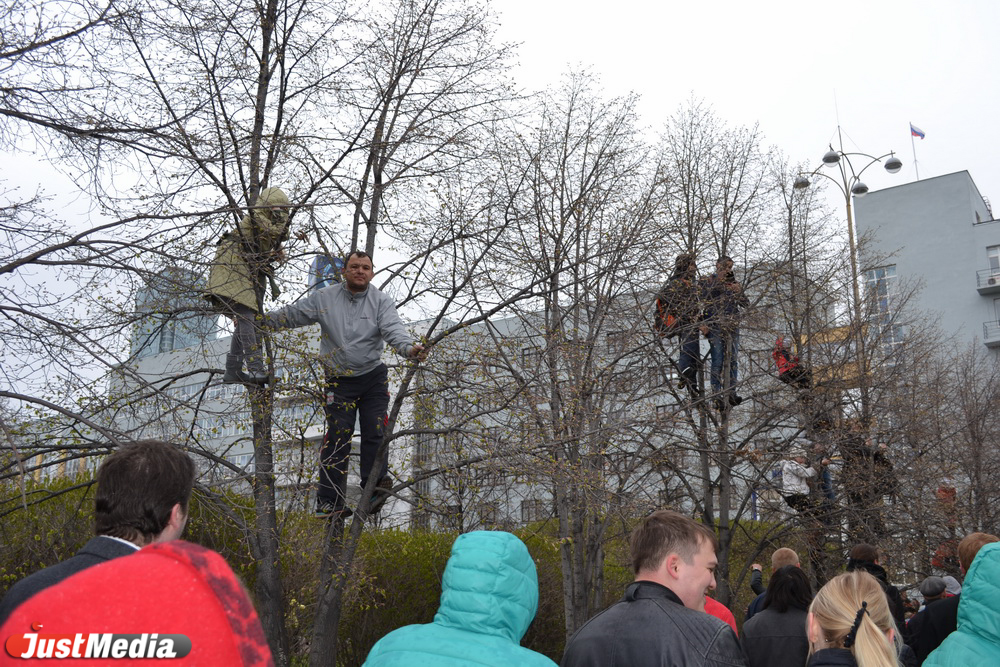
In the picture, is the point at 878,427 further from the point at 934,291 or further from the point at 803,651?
the point at 934,291

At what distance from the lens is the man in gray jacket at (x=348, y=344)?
709 centimetres

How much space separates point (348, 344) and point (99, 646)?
6.04 m

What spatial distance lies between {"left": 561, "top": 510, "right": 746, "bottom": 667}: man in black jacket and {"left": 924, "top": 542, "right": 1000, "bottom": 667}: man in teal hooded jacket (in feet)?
3.84

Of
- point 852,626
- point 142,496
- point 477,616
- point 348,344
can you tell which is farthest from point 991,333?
point 142,496

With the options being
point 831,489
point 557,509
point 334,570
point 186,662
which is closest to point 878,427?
point 831,489

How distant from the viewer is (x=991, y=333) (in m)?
34.2

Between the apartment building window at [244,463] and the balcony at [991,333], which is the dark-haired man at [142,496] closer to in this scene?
the apartment building window at [244,463]

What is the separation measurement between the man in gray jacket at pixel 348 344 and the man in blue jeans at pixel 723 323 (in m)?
5.13

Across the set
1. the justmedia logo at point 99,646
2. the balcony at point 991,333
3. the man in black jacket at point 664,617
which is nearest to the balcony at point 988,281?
the balcony at point 991,333

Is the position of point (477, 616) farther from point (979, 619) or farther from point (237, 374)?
point (237, 374)

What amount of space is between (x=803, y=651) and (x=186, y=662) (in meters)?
4.36

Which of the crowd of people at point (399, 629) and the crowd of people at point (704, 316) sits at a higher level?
the crowd of people at point (704, 316)

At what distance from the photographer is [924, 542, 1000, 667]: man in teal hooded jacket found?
10.9 ft

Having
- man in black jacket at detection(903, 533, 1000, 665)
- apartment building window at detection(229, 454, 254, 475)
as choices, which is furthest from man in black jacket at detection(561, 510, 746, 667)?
apartment building window at detection(229, 454, 254, 475)
